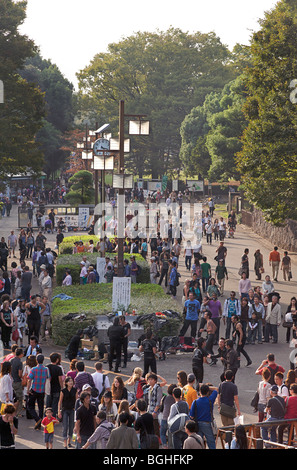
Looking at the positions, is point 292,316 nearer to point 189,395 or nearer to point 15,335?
point 15,335

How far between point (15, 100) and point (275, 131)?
1251 centimetres

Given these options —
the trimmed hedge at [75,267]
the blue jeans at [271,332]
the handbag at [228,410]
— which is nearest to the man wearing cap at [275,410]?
the handbag at [228,410]

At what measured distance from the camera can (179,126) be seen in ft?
280

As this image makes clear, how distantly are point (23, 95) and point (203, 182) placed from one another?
3864 centimetres

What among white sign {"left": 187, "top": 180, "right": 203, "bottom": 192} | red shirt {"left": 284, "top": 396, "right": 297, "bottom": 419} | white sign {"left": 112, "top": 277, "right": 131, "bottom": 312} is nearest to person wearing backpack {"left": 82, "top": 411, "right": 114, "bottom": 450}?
red shirt {"left": 284, "top": 396, "right": 297, "bottom": 419}

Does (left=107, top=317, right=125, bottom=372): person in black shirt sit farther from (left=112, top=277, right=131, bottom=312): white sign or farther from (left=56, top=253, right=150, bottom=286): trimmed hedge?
(left=56, top=253, right=150, bottom=286): trimmed hedge

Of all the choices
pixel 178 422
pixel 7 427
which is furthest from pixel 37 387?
pixel 178 422

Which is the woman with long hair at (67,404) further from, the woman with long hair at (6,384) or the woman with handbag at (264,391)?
the woman with handbag at (264,391)

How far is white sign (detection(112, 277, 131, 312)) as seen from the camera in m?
20.7

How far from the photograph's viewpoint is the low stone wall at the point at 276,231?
38.7 metres

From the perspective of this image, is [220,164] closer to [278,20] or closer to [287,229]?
[287,229]

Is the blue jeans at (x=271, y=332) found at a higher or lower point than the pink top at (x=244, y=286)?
lower

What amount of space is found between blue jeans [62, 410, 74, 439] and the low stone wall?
25356 mm

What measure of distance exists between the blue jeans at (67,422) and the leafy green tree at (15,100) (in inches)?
911
